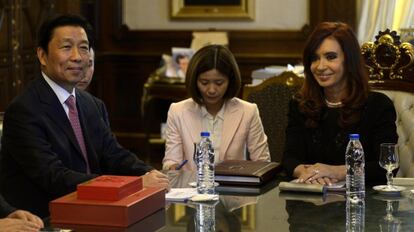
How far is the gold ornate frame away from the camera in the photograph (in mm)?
8273

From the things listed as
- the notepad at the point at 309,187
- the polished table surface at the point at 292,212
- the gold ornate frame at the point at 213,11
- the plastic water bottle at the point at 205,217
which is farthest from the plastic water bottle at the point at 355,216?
the gold ornate frame at the point at 213,11

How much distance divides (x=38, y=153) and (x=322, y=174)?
1.07 metres

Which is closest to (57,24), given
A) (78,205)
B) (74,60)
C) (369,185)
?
(74,60)

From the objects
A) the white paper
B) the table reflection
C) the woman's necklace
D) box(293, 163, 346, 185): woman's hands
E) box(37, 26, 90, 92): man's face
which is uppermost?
box(37, 26, 90, 92): man's face

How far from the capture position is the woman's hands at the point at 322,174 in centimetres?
328

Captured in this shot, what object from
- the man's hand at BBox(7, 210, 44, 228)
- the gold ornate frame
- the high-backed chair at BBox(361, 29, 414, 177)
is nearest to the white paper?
the man's hand at BBox(7, 210, 44, 228)

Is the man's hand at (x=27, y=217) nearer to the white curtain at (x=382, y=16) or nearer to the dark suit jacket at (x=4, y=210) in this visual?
the dark suit jacket at (x=4, y=210)

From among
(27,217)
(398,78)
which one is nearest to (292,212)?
(27,217)

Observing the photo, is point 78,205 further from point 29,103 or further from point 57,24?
point 57,24

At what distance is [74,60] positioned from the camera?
133 inches

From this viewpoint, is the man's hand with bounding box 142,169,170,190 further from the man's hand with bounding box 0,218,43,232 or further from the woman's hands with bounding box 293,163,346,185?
the man's hand with bounding box 0,218,43,232

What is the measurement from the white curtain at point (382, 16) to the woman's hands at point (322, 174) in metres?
3.99

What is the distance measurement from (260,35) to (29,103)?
17.1 ft

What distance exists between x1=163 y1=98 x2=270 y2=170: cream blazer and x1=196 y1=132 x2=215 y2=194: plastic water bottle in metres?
0.72
